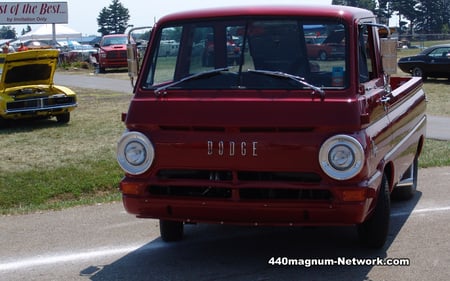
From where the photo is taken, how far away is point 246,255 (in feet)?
19.9

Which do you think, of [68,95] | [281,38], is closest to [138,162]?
[281,38]

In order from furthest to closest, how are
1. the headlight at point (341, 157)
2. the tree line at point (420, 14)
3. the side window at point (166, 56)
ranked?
1. the tree line at point (420, 14)
2. the side window at point (166, 56)
3. the headlight at point (341, 157)

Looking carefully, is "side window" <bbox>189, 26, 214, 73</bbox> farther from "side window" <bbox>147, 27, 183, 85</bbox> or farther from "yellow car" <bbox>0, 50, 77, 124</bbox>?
"yellow car" <bbox>0, 50, 77, 124</bbox>

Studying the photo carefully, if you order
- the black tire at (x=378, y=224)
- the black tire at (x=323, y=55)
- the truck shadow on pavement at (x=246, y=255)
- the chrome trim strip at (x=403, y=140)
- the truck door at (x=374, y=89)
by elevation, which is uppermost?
the black tire at (x=323, y=55)

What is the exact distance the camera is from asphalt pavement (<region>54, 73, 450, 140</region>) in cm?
1399

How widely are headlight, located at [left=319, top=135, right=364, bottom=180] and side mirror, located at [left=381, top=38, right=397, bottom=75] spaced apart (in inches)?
55.6

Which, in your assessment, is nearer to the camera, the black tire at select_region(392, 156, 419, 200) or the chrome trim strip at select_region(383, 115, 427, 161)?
the chrome trim strip at select_region(383, 115, 427, 161)

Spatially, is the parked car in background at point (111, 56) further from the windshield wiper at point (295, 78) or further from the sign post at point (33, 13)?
the windshield wiper at point (295, 78)

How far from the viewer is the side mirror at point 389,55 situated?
633 cm

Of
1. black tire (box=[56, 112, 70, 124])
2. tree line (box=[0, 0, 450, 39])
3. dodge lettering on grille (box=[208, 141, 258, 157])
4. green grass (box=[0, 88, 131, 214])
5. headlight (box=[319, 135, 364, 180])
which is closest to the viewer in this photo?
headlight (box=[319, 135, 364, 180])

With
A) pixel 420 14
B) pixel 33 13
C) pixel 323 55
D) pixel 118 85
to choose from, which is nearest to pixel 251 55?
pixel 323 55

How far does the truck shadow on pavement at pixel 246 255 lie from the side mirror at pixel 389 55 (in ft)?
4.95

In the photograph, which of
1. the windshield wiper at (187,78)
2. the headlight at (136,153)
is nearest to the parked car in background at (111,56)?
the windshield wiper at (187,78)

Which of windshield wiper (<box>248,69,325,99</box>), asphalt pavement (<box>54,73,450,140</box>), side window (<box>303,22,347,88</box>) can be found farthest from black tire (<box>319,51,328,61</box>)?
asphalt pavement (<box>54,73,450,140</box>)
